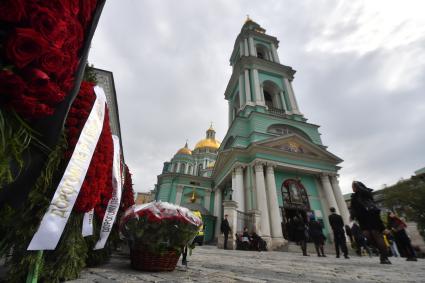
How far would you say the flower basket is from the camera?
8.64 ft

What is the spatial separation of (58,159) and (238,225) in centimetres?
1305

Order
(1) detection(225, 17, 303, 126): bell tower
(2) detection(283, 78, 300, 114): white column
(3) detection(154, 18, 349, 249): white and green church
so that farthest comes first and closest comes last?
(2) detection(283, 78, 300, 114): white column
(1) detection(225, 17, 303, 126): bell tower
(3) detection(154, 18, 349, 249): white and green church

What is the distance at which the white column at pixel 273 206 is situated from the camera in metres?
12.8

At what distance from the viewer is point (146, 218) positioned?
2.67m

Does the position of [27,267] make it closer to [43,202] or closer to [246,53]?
[43,202]

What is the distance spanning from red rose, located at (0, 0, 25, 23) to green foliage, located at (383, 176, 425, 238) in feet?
96.7

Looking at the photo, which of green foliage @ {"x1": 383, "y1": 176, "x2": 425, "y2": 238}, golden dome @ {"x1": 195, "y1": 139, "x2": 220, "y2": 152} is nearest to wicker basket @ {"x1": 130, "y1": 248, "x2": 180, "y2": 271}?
green foliage @ {"x1": 383, "y1": 176, "x2": 425, "y2": 238}

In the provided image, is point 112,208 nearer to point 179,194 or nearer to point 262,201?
point 262,201

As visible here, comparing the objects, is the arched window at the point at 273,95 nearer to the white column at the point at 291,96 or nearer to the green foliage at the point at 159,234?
the white column at the point at 291,96

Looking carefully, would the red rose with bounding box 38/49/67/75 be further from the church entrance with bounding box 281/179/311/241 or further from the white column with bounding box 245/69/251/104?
the white column with bounding box 245/69/251/104

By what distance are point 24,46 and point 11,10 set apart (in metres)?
0.16

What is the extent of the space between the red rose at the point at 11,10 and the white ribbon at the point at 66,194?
109 centimetres

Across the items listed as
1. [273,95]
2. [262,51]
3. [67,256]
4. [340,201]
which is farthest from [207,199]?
[67,256]

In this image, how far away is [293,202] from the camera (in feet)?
50.3
